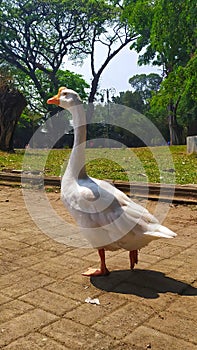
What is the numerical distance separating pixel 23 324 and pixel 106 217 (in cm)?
114

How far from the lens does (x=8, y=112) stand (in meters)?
17.7

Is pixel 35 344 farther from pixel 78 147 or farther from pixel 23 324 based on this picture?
pixel 78 147

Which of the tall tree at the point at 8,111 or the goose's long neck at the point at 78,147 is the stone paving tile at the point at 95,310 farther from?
the tall tree at the point at 8,111

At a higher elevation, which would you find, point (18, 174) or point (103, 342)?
point (18, 174)

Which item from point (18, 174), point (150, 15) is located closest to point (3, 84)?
→ point (150, 15)

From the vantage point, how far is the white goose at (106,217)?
3.19 m

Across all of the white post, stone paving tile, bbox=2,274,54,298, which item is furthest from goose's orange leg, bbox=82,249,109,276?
the white post

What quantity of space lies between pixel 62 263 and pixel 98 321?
1.28 meters

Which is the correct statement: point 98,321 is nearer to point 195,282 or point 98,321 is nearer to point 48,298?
point 48,298

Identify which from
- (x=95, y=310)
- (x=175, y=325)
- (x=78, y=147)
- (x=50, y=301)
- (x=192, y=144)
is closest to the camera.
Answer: (x=175, y=325)

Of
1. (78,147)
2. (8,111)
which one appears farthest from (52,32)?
(78,147)

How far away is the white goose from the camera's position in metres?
3.19

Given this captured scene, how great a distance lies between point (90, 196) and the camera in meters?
3.27

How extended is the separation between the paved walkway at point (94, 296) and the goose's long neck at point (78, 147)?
1007 mm
